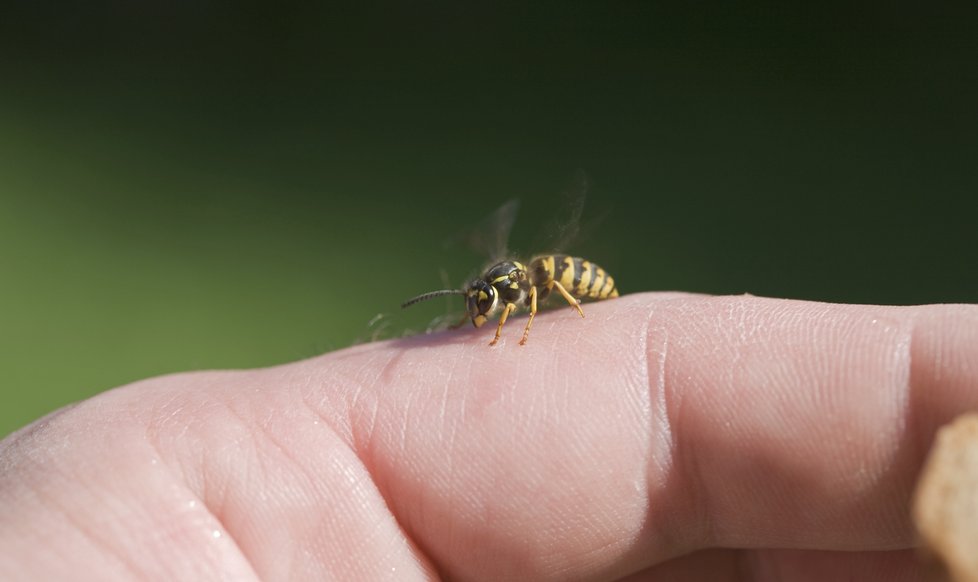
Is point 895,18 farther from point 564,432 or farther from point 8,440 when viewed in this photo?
point 8,440

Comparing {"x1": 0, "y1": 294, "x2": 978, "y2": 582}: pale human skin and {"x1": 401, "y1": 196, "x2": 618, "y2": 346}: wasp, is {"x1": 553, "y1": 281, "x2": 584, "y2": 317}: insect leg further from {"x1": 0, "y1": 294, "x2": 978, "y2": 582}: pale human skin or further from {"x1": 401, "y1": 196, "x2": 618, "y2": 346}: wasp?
{"x1": 0, "y1": 294, "x2": 978, "y2": 582}: pale human skin

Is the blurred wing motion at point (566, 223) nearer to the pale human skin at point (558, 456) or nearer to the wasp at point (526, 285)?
the wasp at point (526, 285)

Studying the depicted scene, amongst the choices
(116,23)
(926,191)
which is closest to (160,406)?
(926,191)

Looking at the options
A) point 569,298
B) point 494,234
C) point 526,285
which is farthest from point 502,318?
point 494,234

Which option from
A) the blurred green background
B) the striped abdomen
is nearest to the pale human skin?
the striped abdomen

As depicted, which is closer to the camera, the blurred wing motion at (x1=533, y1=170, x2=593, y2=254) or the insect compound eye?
the insect compound eye

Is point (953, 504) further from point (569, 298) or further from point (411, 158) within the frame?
point (411, 158)

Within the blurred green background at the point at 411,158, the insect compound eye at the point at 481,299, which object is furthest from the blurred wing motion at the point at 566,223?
the blurred green background at the point at 411,158
